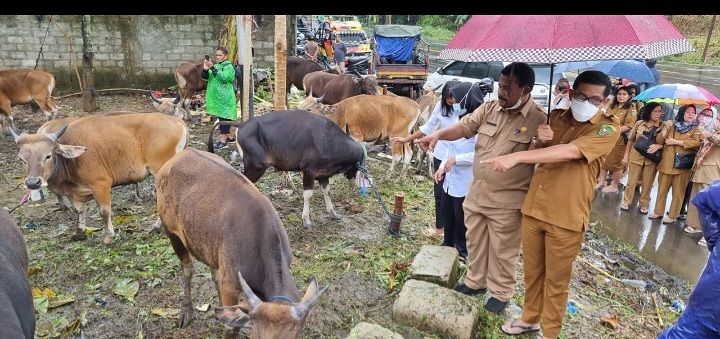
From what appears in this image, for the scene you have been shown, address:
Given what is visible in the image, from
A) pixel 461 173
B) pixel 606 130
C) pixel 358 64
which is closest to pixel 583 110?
pixel 606 130

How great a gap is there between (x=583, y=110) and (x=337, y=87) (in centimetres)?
920

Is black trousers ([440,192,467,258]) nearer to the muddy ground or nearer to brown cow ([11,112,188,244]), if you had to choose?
the muddy ground

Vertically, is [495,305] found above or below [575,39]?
below

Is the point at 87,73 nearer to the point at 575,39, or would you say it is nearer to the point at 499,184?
the point at 499,184

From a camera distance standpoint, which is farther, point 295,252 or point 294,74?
point 294,74

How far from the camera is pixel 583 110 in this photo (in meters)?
3.28

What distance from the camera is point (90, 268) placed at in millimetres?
5234

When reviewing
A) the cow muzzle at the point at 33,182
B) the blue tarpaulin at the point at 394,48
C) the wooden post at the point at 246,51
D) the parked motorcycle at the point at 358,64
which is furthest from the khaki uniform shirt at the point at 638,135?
the parked motorcycle at the point at 358,64

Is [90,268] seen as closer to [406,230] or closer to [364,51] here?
[406,230]

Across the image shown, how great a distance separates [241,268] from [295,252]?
2308mm

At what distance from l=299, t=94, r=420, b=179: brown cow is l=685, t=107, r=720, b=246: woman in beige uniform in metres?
4.48

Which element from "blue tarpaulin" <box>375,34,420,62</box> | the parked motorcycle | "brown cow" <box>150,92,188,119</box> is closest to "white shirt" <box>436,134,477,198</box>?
"brown cow" <box>150,92,188,119</box>
